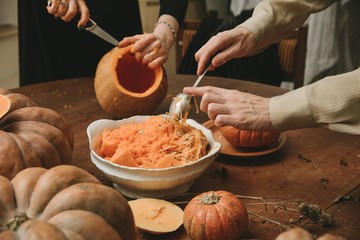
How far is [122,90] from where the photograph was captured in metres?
1.66

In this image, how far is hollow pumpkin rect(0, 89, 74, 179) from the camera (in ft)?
3.64

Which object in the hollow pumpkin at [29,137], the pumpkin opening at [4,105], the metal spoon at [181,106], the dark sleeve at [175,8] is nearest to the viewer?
the hollow pumpkin at [29,137]

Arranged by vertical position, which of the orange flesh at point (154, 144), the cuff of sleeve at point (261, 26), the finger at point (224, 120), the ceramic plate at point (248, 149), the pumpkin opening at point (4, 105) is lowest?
the ceramic plate at point (248, 149)

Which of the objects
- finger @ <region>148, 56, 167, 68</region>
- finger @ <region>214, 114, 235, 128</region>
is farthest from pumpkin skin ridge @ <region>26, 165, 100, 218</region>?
finger @ <region>148, 56, 167, 68</region>

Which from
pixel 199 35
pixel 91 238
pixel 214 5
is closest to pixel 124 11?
pixel 199 35

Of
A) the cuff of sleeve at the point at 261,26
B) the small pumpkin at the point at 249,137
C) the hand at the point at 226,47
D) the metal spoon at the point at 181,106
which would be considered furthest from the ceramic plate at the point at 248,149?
the cuff of sleeve at the point at 261,26

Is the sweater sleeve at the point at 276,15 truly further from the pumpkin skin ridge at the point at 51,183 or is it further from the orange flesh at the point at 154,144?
the pumpkin skin ridge at the point at 51,183

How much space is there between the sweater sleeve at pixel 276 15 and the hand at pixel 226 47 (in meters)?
0.03

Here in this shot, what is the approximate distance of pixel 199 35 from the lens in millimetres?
3045

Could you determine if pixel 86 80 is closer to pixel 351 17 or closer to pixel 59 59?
pixel 59 59

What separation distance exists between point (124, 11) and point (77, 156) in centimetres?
106

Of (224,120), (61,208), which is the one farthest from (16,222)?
→ (224,120)

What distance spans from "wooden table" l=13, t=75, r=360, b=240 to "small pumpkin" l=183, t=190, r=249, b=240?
49mm

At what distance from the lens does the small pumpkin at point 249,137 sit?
1.40 metres
